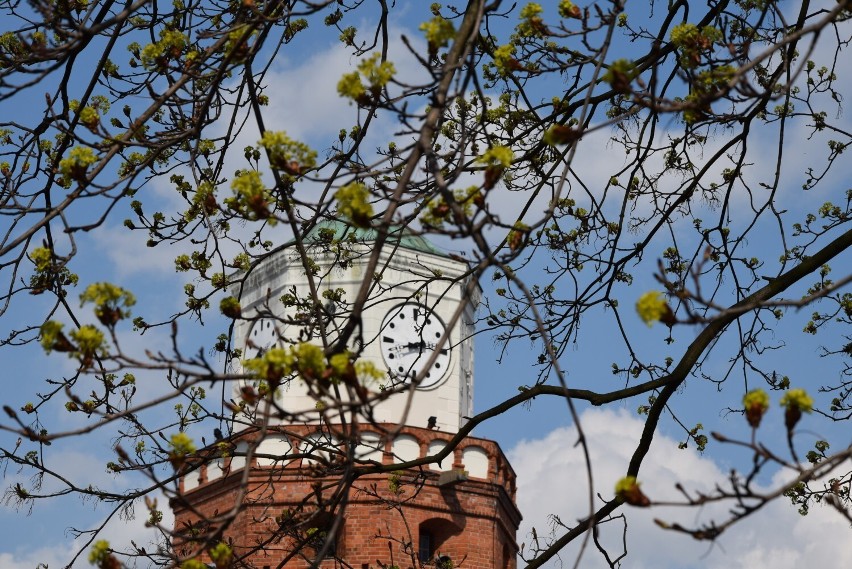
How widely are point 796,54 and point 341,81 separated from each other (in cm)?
422

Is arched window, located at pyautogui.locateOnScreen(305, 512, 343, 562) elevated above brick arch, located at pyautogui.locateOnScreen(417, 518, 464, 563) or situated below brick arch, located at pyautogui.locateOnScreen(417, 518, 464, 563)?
below

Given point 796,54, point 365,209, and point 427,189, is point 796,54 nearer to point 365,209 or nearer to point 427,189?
point 427,189

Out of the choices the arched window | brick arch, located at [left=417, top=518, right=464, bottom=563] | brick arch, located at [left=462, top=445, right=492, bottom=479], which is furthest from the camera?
brick arch, located at [left=462, top=445, right=492, bottom=479]

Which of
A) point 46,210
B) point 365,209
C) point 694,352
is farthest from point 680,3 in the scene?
point 365,209

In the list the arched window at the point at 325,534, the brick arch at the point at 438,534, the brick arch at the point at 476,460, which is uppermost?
the brick arch at the point at 476,460

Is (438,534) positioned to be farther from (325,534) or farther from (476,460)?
(325,534)

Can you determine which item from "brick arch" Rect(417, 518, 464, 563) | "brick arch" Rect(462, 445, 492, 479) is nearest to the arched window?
"brick arch" Rect(417, 518, 464, 563)

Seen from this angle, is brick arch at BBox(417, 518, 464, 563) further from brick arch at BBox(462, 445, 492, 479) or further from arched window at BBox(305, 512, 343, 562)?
arched window at BBox(305, 512, 343, 562)

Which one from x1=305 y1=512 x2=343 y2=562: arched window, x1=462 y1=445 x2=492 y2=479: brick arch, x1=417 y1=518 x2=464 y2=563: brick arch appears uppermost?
x1=462 y1=445 x2=492 y2=479: brick arch

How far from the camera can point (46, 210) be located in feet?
13.8

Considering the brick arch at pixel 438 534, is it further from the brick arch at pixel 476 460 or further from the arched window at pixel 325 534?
the arched window at pixel 325 534

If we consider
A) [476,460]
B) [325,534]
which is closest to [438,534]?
[476,460]

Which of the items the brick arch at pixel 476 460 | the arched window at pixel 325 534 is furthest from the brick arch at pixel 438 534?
the arched window at pixel 325 534

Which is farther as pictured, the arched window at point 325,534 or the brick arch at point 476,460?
the brick arch at point 476,460
